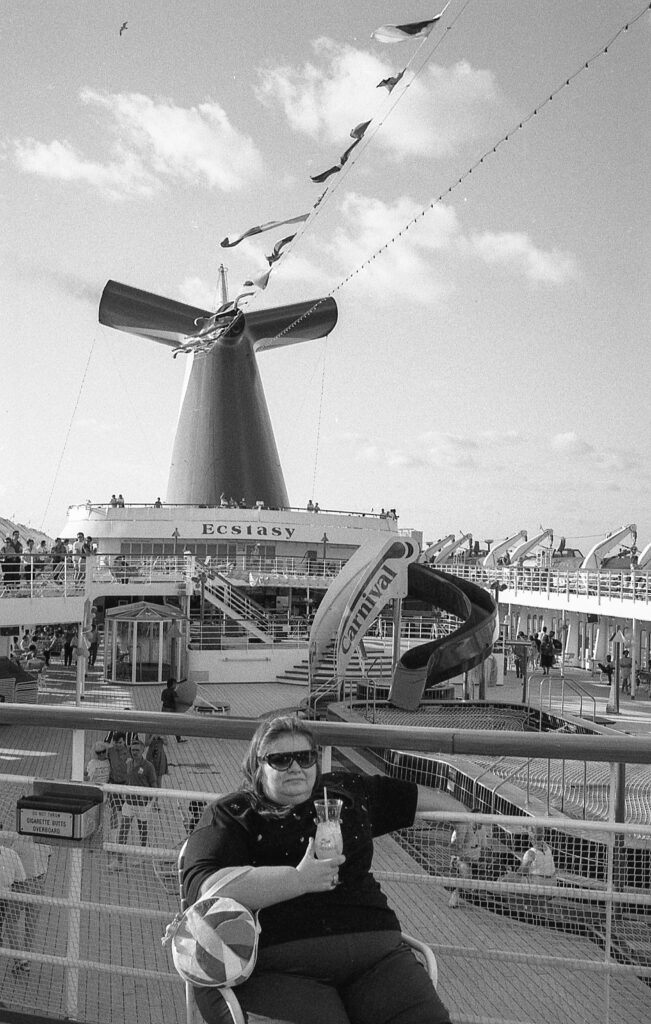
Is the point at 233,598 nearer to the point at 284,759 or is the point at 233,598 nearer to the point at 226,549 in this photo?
the point at 226,549

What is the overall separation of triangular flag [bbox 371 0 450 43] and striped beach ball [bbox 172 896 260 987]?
7.99 metres

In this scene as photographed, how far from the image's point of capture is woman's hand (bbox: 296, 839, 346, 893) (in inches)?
85.4

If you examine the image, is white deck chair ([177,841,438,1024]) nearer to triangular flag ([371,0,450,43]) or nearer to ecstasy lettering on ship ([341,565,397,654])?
triangular flag ([371,0,450,43])

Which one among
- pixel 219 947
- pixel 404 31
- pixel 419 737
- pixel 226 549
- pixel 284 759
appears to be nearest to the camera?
pixel 219 947

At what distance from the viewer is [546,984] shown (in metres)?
3.96

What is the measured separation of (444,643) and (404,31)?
10.2 metres

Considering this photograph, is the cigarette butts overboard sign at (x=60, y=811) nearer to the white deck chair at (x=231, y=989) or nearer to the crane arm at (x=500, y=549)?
the white deck chair at (x=231, y=989)

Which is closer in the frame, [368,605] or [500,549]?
[368,605]

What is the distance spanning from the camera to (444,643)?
1577 cm

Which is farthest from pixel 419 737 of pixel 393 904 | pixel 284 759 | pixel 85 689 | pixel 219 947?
pixel 85 689

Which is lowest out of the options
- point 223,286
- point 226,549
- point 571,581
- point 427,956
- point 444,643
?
point 444,643

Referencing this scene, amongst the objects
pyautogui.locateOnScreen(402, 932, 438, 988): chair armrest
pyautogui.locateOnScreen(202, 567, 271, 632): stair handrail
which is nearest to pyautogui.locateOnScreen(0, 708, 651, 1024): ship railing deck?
pyautogui.locateOnScreen(402, 932, 438, 988): chair armrest

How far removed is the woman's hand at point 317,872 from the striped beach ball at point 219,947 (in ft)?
0.51

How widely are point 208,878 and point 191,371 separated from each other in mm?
32183
